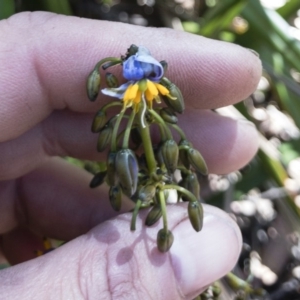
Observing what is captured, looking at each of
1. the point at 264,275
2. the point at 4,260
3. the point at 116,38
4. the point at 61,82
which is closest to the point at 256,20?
the point at 116,38

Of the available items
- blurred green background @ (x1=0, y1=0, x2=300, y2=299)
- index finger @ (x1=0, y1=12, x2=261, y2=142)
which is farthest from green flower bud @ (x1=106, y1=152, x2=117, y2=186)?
blurred green background @ (x1=0, y1=0, x2=300, y2=299)

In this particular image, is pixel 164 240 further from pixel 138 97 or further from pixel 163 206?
pixel 138 97

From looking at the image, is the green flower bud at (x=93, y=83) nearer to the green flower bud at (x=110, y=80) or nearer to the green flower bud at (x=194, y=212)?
the green flower bud at (x=110, y=80)

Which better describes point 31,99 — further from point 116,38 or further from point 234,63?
point 234,63

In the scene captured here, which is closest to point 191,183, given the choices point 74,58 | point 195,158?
point 195,158

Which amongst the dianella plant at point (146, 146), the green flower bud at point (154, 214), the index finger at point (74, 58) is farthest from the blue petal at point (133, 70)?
the index finger at point (74, 58)

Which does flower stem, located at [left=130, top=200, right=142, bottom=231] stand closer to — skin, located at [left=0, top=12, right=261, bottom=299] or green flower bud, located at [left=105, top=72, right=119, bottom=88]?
skin, located at [left=0, top=12, right=261, bottom=299]
